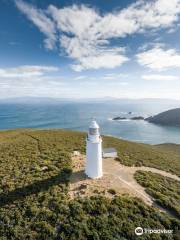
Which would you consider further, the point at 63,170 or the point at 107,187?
the point at 63,170

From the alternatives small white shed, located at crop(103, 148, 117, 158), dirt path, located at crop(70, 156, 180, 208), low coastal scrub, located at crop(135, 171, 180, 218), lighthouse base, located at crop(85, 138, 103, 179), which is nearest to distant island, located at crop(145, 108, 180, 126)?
small white shed, located at crop(103, 148, 117, 158)

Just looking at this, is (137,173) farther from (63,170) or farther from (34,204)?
(34,204)

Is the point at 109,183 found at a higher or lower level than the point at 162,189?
higher

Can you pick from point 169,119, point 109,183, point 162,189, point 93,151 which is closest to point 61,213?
point 109,183

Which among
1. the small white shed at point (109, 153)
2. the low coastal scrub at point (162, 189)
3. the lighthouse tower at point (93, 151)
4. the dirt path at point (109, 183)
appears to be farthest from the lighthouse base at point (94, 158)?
the small white shed at point (109, 153)

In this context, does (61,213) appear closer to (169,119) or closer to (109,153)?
(109,153)

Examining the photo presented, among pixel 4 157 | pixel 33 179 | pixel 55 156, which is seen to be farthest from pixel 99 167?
pixel 4 157
